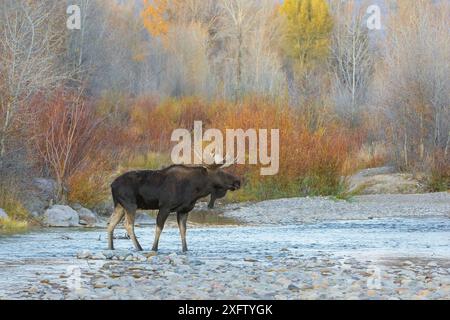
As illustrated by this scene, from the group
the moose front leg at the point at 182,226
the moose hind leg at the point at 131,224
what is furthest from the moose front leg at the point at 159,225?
the moose hind leg at the point at 131,224

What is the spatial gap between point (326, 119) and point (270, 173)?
6.47m

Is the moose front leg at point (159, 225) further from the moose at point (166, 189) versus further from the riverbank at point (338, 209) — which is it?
the riverbank at point (338, 209)

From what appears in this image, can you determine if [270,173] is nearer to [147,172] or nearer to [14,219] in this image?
[14,219]

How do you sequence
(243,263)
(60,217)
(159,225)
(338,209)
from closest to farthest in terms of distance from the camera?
(243,263) < (159,225) < (60,217) < (338,209)

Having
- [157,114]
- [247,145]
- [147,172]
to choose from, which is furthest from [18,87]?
[157,114]

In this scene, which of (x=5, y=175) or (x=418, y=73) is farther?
(x=418, y=73)

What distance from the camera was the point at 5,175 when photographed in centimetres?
2198

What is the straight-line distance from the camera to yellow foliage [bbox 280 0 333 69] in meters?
69.1

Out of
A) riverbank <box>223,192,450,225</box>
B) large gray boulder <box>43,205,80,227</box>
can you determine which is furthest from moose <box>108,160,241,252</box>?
riverbank <box>223,192,450,225</box>

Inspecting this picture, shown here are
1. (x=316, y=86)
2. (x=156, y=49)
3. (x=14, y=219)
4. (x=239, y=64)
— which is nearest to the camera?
(x=14, y=219)

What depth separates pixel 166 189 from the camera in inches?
612

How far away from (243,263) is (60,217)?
8818mm

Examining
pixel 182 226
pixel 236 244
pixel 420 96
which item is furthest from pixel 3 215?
pixel 420 96

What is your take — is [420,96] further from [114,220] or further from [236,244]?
[114,220]
